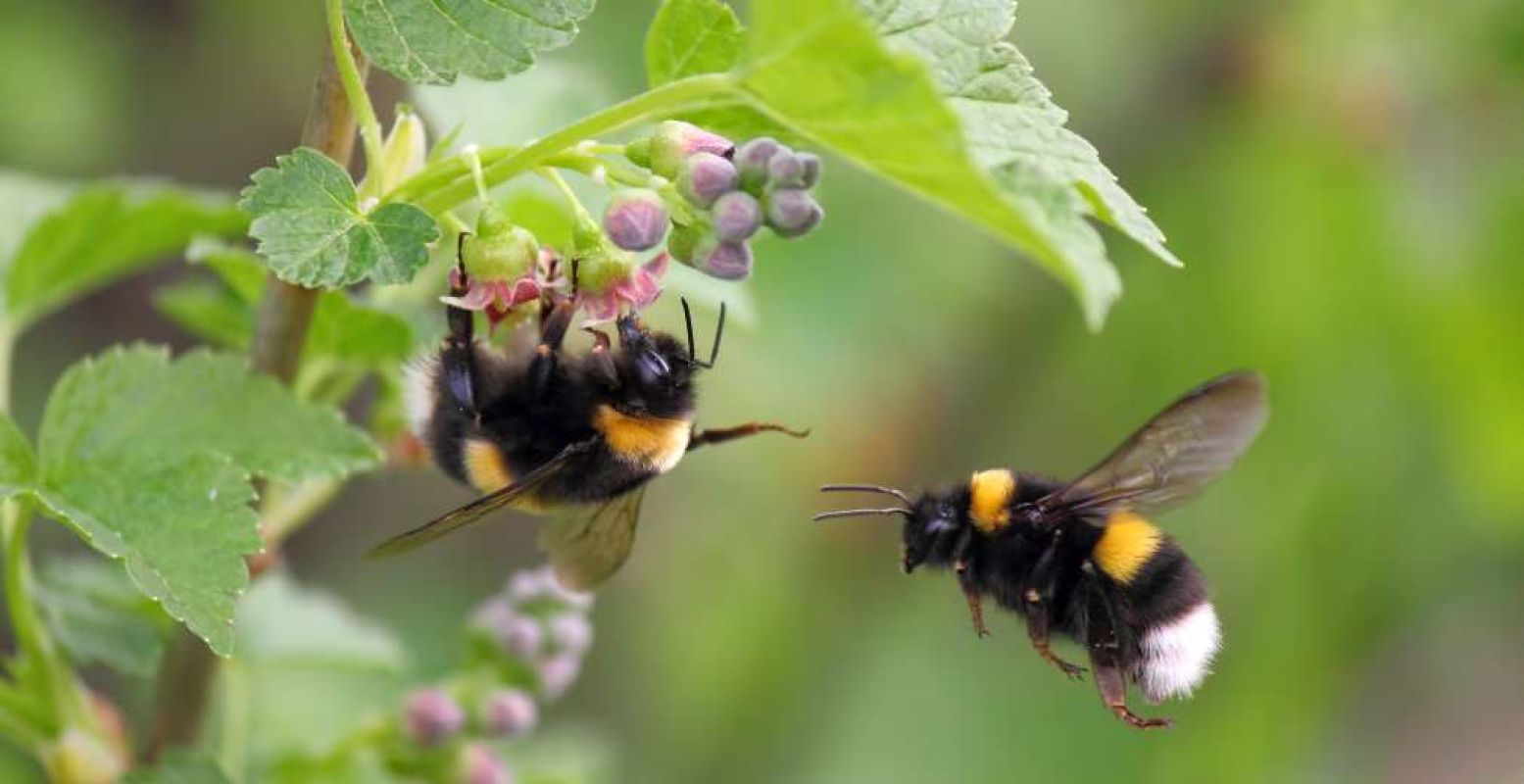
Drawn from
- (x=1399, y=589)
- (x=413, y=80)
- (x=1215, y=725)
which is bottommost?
(x=1215, y=725)

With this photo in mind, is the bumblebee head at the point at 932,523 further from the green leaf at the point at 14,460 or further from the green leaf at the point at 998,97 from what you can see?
the green leaf at the point at 14,460

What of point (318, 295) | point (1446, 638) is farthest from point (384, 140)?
point (1446, 638)

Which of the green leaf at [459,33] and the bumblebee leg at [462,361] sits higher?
the green leaf at [459,33]

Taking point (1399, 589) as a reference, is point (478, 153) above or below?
above

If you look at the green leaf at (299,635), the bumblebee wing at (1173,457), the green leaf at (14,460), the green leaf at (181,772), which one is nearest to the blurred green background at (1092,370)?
the green leaf at (299,635)

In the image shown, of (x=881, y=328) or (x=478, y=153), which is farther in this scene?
(x=881, y=328)

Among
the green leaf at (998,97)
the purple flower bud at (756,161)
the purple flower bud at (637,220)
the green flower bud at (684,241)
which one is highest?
the green leaf at (998,97)

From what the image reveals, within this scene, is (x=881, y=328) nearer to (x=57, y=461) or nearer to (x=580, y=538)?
(x=580, y=538)

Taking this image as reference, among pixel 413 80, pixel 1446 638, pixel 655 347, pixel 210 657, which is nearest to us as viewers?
pixel 413 80
